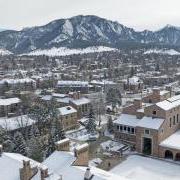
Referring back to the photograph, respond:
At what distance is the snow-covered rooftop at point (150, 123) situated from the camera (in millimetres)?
47450

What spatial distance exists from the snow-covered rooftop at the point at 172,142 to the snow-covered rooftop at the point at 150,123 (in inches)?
93.1

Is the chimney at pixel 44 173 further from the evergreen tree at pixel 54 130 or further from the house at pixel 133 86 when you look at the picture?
the house at pixel 133 86

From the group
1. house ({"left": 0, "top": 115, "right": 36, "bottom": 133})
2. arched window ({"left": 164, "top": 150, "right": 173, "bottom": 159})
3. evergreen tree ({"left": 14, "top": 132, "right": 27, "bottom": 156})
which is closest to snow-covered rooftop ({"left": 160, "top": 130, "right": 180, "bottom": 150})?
arched window ({"left": 164, "top": 150, "right": 173, "bottom": 159})

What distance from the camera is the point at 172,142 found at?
4725 cm

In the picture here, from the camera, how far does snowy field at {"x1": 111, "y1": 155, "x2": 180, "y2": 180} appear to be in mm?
40181

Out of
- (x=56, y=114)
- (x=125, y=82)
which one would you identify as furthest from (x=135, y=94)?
(x=56, y=114)

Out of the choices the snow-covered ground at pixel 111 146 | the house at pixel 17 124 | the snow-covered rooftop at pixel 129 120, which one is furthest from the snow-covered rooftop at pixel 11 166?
the house at pixel 17 124

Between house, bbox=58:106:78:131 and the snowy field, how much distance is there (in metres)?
22.9

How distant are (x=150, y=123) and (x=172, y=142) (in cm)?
384

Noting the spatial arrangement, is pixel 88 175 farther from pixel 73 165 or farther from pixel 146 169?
pixel 146 169

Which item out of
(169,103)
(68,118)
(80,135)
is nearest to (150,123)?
(169,103)

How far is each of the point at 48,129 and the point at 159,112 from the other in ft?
70.0

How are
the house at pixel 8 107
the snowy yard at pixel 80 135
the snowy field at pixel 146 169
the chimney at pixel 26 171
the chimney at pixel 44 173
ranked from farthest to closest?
the house at pixel 8 107
the snowy yard at pixel 80 135
the snowy field at pixel 146 169
the chimney at pixel 26 171
the chimney at pixel 44 173

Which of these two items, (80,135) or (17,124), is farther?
(17,124)
